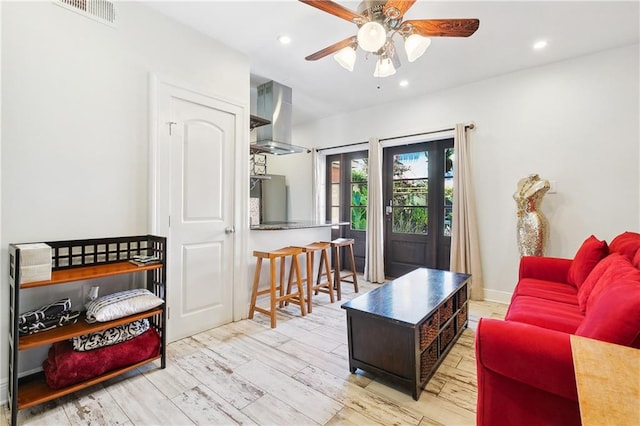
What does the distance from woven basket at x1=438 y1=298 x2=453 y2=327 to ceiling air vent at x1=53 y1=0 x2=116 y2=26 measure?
3271 millimetres

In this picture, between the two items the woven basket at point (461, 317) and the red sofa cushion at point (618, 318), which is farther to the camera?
the woven basket at point (461, 317)

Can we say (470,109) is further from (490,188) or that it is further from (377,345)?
(377,345)

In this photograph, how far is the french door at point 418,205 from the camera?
14.0ft

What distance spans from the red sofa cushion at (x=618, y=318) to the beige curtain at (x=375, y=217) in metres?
3.29

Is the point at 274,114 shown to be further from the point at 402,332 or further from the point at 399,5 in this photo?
the point at 402,332

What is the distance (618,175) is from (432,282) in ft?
7.53

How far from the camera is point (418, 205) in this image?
177 inches

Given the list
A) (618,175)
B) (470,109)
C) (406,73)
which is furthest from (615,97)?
(406,73)

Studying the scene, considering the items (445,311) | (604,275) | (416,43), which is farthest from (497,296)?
(416,43)

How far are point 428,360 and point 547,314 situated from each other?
827mm

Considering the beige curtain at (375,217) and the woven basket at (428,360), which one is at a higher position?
the beige curtain at (375,217)

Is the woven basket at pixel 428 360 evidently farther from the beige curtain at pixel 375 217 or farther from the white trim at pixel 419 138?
the white trim at pixel 419 138

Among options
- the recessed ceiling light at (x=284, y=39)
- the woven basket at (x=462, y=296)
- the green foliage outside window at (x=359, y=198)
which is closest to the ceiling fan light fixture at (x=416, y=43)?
the recessed ceiling light at (x=284, y=39)

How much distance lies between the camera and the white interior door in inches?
101
